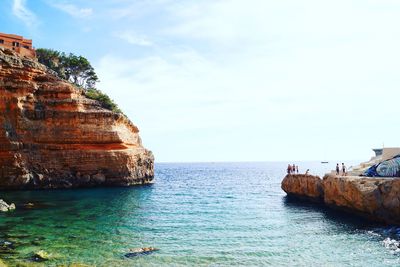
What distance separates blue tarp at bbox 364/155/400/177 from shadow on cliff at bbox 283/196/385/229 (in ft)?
12.3

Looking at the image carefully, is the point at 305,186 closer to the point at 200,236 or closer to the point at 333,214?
the point at 333,214

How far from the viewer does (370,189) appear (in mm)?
23094

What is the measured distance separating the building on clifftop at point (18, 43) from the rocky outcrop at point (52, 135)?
26.1 feet

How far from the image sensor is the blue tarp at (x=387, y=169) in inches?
994

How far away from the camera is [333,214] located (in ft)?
87.8

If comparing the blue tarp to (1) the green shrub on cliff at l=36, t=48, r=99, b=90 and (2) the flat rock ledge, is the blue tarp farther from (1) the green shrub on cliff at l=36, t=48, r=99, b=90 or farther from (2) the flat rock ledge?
(1) the green shrub on cliff at l=36, t=48, r=99, b=90

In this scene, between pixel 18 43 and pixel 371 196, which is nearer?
pixel 371 196

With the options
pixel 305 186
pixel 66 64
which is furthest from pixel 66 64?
pixel 305 186

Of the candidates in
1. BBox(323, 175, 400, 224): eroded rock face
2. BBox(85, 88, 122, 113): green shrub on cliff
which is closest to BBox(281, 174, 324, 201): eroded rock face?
BBox(323, 175, 400, 224): eroded rock face

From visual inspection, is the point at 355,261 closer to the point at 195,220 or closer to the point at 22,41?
the point at 195,220

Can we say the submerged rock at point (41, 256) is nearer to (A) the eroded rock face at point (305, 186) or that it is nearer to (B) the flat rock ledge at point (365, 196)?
(B) the flat rock ledge at point (365, 196)

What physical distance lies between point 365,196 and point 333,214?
13.7 ft

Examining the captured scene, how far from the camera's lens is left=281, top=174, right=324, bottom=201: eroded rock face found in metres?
32.6

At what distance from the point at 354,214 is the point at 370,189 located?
10.8 feet
